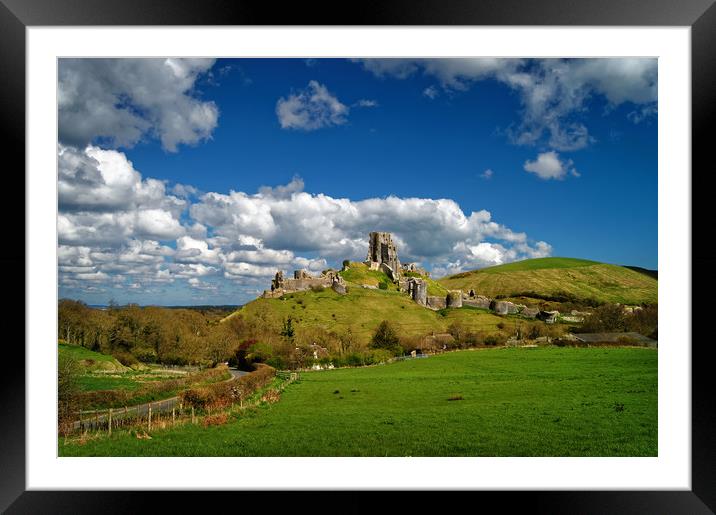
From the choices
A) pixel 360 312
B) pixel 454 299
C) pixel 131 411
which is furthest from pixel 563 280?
pixel 131 411

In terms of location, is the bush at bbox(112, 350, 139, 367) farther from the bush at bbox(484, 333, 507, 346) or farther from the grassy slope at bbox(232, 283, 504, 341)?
the bush at bbox(484, 333, 507, 346)

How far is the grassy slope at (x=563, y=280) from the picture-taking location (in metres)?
25.9

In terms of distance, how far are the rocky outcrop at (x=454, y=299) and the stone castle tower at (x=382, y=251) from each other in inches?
514

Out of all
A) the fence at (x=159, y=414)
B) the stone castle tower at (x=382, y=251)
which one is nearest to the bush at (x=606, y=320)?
the fence at (x=159, y=414)

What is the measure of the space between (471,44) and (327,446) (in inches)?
206

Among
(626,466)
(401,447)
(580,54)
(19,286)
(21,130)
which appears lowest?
(401,447)

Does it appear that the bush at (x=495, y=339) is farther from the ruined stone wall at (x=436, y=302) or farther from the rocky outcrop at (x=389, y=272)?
the rocky outcrop at (x=389, y=272)

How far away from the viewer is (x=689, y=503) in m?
3.94

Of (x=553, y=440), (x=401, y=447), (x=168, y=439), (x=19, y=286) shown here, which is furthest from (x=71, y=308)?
(x=553, y=440)

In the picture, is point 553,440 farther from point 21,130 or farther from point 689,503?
point 21,130

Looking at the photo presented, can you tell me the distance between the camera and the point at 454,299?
36688 millimetres

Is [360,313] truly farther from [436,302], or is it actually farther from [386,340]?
[386,340]

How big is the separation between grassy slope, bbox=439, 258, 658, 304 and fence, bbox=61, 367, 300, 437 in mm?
21356

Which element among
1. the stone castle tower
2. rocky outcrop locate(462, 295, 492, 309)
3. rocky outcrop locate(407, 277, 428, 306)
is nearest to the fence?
rocky outcrop locate(462, 295, 492, 309)
